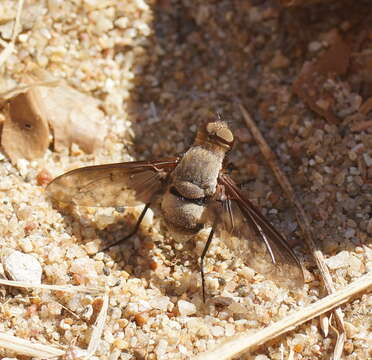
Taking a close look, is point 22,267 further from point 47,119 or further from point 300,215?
point 300,215

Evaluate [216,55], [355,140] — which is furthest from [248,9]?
[355,140]

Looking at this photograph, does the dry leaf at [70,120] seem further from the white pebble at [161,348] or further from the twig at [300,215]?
the white pebble at [161,348]

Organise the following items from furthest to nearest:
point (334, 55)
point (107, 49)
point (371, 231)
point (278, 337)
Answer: point (107, 49)
point (334, 55)
point (371, 231)
point (278, 337)

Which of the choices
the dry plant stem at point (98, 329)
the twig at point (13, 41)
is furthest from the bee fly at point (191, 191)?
the twig at point (13, 41)

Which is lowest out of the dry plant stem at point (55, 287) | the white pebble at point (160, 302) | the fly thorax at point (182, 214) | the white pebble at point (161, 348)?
the white pebble at point (161, 348)

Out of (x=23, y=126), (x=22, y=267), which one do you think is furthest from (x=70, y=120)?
(x=22, y=267)

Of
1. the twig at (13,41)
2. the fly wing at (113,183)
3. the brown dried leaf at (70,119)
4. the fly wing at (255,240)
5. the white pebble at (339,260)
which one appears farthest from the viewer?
the twig at (13,41)

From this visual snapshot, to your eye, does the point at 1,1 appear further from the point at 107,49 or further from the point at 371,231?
the point at 371,231

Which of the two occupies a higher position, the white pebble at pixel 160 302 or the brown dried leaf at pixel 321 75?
the brown dried leaf at pixel 321 75
